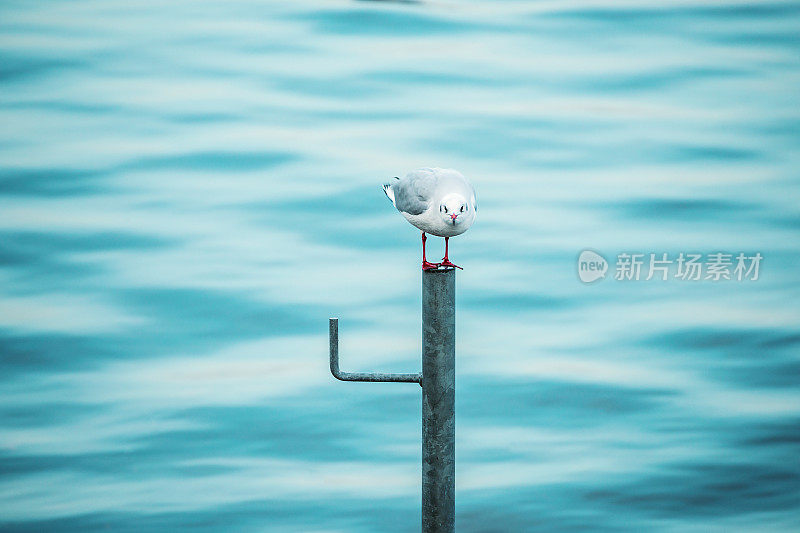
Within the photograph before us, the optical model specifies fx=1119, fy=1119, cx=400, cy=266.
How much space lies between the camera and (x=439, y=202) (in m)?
4.93

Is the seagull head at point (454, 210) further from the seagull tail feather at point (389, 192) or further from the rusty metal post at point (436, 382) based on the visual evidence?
the seagull tail feather at point (389, 192)

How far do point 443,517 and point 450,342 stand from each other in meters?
0.78

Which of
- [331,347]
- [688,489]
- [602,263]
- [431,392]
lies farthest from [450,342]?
[602,263]

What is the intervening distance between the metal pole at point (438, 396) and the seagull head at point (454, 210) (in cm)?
30

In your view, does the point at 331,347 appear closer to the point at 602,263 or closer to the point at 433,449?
the point at 433,449

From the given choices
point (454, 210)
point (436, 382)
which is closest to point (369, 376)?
point (436, 382)

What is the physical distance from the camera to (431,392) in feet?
15.5

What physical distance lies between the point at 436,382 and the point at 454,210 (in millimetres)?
759

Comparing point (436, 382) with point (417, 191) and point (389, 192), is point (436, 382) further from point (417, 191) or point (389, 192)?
point (389, 192)

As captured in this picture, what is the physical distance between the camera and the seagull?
4.90 m

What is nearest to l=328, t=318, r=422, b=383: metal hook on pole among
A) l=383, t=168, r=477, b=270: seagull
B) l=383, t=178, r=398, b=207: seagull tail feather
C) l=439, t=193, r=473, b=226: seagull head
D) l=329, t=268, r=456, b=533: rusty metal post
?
l=329, t=268, r=456, b=533: rusty metal post

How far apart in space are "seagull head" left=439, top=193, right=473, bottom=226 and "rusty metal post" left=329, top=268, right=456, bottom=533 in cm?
30

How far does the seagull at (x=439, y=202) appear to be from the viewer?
490 cm

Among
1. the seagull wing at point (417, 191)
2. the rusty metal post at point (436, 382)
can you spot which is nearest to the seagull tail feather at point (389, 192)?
the seagull wing at point (417, 191)
